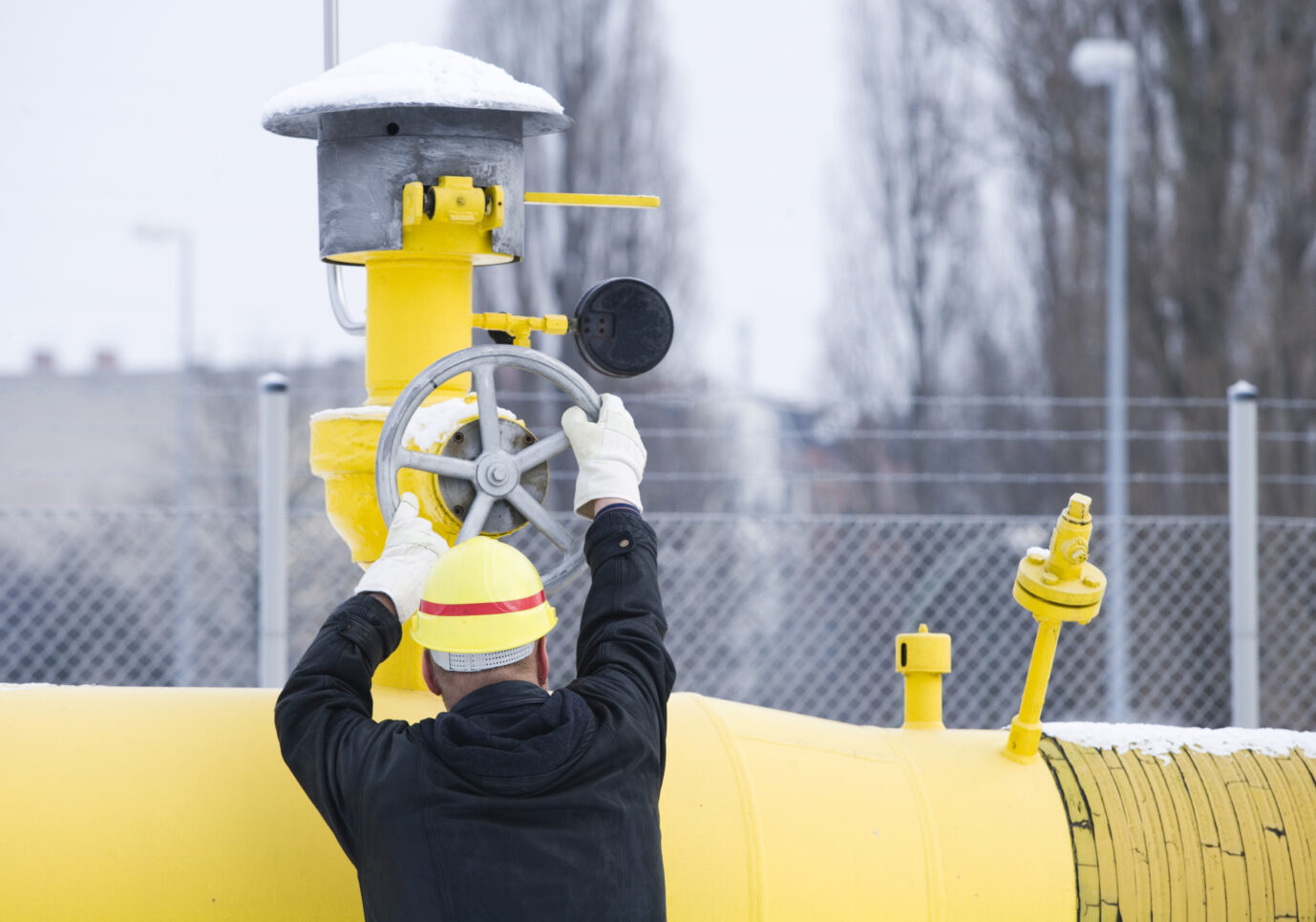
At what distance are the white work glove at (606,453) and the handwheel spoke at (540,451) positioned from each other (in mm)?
19

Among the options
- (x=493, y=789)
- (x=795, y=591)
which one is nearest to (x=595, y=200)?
(x=493, y=789)

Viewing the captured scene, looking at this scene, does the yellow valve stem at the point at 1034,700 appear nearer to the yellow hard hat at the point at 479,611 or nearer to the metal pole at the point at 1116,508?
the yellow hard hat at the point at 479,611

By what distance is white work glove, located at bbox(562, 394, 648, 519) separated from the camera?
1.95m

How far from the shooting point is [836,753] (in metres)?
2.12

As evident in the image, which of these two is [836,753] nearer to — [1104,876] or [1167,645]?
[1104,876]

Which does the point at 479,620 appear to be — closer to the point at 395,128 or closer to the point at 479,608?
the point at 479,608

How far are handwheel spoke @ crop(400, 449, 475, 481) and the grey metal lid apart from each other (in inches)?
20.6

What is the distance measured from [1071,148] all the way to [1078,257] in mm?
804

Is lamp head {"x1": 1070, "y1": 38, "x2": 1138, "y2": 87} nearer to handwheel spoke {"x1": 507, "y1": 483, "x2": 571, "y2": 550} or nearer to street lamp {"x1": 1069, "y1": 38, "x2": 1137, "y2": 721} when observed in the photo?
street lamp {"x1": 1069, "y1": 38, "x2": 1137, "y2": 721}

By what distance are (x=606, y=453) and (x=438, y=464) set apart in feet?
0.76

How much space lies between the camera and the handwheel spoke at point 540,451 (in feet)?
6.50

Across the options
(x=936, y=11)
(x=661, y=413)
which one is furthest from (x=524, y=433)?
(x=936, y=11)

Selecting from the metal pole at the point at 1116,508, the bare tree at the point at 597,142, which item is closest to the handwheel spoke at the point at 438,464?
the metal pole at the point at 1116,508

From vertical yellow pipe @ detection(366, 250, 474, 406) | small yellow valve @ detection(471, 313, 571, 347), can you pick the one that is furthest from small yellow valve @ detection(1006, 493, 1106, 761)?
vertical yellow pipe @ detection(366, 250, 474, 406)
